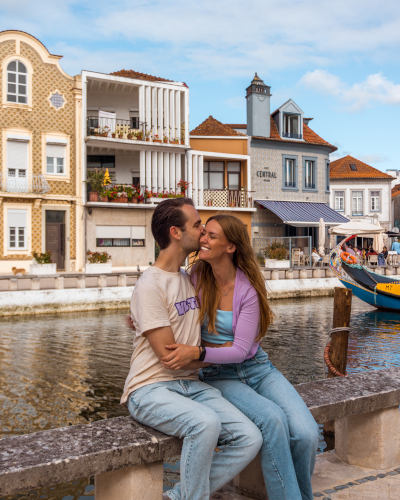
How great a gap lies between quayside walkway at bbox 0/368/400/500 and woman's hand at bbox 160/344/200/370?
37 centimetres

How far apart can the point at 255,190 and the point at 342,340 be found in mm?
27253

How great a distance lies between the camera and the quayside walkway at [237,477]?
2506 mm

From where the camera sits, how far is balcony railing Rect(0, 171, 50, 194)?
2541cm

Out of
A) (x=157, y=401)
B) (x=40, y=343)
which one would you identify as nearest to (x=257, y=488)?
(x=157, y=401)

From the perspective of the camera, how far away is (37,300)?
18.5 meters

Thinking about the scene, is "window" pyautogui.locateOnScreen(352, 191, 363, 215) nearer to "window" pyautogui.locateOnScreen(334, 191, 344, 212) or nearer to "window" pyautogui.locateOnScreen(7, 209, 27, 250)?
"window" pyautogui.locateOnScreen(334, 191, 344, 212)

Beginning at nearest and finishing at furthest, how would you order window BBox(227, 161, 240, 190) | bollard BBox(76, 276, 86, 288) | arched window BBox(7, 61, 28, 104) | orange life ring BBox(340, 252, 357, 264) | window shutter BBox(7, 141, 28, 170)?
bollard BBox(76, 276, 86, 288) < orange life ring BBox(340, 252, 357, 264) < window shutter BBox(7, 141, 28, 170) < arched window BBox(7, 61, 28, 104) < window BBox(227, 161, 240, 190)

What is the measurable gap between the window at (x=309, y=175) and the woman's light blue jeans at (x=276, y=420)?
31.6 metres

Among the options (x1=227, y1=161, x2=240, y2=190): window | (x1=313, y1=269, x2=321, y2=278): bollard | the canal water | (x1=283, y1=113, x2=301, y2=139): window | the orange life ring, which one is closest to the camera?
the canal water

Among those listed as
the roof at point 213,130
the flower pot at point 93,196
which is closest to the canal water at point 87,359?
the flower pot at point 93,196

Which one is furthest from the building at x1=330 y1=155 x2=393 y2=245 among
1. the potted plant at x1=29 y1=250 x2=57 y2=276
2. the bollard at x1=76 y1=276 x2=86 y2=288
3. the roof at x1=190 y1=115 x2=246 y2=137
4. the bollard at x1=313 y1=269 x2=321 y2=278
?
the bollard at x1=76 y1=276 x2=86 y2=288

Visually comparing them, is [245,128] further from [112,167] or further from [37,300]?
[37,300]

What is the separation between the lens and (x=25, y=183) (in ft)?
84.5

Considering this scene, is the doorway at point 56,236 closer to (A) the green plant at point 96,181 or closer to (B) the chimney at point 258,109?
(A) the green plant at point 96,181
